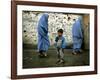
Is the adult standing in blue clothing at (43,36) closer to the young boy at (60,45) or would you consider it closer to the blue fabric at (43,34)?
the blue fabric at (43,34)

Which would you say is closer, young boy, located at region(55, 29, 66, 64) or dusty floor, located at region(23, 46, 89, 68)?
dusty floor, located at region(23, 46, 89, 68)

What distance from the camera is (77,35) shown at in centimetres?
209

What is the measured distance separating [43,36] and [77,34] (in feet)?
1.21

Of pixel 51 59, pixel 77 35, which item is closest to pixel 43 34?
pixel 51 59

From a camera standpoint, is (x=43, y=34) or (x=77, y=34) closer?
(x=43, y=34)

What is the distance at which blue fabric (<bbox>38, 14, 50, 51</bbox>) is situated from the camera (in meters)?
1.97

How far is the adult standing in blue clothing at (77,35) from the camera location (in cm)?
208

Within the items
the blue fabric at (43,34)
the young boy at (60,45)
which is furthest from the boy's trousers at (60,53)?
the blue fabric at (43,34)

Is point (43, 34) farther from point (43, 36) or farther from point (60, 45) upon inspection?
point (60, 45)

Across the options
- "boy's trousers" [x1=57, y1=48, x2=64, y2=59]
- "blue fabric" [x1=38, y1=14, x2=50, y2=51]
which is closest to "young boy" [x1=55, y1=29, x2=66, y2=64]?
"boy's trousers" [x1=57, y1=48, x2=64, y2=59]

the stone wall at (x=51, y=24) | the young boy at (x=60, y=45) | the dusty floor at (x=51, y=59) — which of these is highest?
the stone wall at (x=51, y=24)

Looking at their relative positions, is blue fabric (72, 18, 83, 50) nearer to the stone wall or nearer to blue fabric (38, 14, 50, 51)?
the stone wall

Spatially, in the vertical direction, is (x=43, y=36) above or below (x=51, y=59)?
above

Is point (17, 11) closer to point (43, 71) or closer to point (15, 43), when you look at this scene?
point (15, 43)
